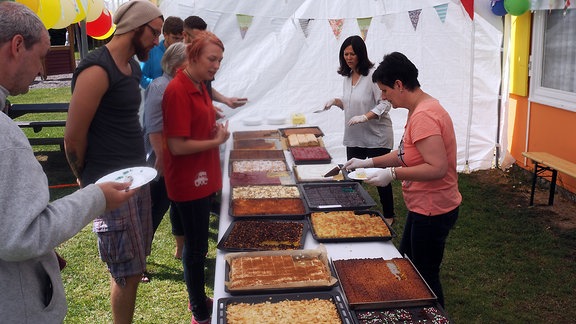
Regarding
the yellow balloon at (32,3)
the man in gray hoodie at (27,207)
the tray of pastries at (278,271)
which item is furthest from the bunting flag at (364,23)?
the man in gray hoodie at (27,207)

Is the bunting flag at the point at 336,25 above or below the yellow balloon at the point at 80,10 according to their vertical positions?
below

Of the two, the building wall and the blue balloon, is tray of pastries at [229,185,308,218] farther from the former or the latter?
the blue balloon

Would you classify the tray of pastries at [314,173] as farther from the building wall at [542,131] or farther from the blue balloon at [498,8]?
the blue balloon at [498,8]

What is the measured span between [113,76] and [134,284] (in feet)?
3.40

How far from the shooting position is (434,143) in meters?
2.43

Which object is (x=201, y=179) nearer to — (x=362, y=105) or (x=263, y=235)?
(x=263, y=235)

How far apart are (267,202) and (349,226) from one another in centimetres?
65

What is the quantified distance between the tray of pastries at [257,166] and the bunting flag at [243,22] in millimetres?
2899

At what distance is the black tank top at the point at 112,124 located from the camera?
7.62ft

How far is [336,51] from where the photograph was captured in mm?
6820

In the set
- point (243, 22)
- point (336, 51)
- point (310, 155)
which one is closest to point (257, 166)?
point (310, 155)

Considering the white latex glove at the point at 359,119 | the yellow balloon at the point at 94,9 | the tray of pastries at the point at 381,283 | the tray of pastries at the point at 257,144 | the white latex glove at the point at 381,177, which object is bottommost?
the tray of pastries at the point at 381,283

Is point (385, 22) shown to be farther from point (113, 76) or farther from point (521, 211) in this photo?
point (113, 76)

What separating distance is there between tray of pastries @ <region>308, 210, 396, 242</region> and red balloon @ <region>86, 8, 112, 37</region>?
8.11m
